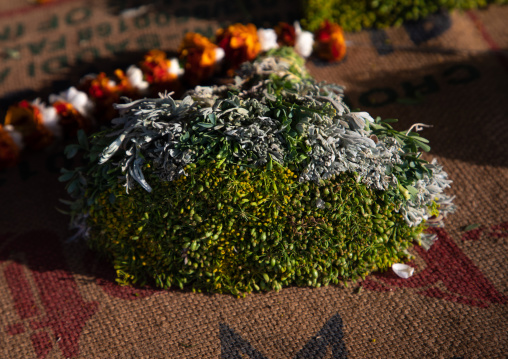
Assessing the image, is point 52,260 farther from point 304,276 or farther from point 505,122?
point 505,122

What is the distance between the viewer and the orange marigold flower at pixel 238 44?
A: 2924mm

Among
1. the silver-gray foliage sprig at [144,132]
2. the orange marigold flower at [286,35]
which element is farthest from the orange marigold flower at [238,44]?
the silver-gray foliage sprig at [144,132]

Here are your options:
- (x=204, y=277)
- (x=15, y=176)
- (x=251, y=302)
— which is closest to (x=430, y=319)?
(x=251, y=302)

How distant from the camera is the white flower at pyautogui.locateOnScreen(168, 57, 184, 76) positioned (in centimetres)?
293

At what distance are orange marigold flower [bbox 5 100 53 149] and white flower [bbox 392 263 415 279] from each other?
2.22 m

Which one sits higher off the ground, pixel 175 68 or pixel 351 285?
pixel 175 68

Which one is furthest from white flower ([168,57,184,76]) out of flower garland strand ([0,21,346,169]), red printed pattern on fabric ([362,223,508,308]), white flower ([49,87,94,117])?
red printed pattern on fabric ([362,223,508,308])

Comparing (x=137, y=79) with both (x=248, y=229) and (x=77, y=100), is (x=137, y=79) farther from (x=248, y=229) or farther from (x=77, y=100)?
(x=248, y=229)

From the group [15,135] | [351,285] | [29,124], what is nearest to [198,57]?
[29,124]

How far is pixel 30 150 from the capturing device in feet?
9.50

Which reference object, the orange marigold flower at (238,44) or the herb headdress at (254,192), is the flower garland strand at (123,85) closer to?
the orange marigold flower at (238,44)

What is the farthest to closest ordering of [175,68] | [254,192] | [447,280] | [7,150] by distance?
[175,68] < [7,150] < [447,280] < [254,192]

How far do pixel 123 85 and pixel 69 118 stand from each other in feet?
1.29

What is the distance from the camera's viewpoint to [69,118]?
2811 millimetres
